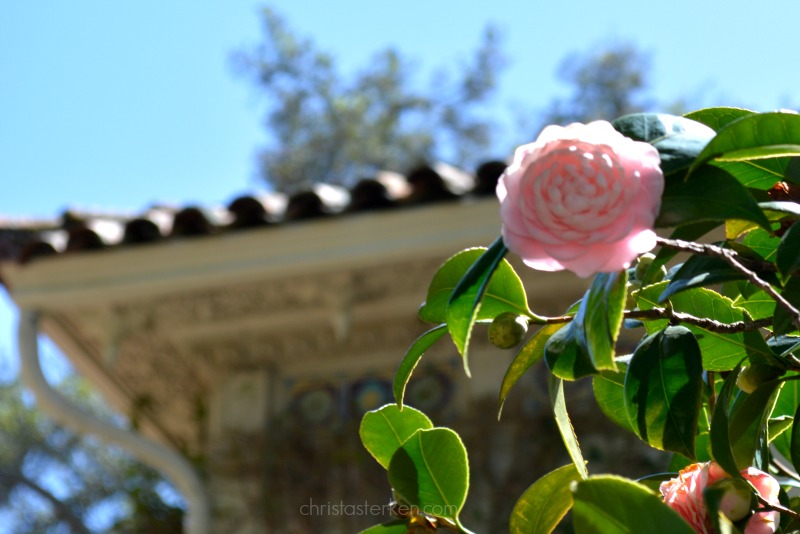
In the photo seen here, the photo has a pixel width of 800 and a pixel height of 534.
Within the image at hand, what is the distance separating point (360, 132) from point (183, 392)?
40.2 feet

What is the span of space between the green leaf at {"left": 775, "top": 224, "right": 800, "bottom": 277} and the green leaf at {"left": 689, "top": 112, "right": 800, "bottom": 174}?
7 cm

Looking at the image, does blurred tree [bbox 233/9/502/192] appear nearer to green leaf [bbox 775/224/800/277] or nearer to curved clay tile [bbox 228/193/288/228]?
curved clay tile [bbox 228/193/288/228]

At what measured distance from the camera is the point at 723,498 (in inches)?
37.5

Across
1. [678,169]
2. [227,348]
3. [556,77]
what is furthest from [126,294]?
[556,77]

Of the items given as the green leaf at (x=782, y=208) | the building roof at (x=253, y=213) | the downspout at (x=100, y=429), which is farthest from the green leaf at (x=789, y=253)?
the downspout at (x=100, y=429)

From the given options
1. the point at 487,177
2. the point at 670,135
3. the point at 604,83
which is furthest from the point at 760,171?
the point at 604,83

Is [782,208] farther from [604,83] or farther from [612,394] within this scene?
[604,83]

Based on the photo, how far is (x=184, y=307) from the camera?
4.32 m

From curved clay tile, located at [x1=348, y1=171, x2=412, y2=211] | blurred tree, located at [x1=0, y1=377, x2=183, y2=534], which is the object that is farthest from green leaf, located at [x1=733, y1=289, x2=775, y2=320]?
blurred tree, located at [x1=0, y1=377, x2=183, y2=534]

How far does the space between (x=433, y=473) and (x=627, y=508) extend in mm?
293

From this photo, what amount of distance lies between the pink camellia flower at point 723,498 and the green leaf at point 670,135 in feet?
0.83

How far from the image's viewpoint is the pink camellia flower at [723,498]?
0.95 meters

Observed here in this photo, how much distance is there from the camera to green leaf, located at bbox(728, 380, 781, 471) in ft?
3.39

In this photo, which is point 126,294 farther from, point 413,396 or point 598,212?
point 598,212
